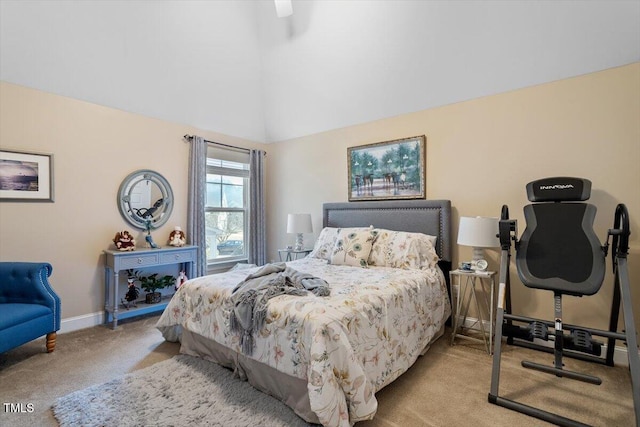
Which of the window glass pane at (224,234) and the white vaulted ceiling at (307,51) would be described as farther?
the window glass pane at (224,234)

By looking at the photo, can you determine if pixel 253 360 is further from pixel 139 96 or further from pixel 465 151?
pixel 139 96

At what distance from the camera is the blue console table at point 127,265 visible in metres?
3.46

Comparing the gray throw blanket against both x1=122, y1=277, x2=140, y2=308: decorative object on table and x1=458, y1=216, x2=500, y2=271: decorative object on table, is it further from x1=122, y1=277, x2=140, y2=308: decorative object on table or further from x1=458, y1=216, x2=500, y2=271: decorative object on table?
x1=122, y1=277, x2=140, y2=308: decorative object on table

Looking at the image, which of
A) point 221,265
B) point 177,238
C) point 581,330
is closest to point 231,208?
point 221,265

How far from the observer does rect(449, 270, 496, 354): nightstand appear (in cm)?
293

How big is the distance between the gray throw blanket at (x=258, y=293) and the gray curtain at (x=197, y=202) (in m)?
2.27

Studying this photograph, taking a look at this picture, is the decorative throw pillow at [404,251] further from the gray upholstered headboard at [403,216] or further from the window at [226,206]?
the window at [226,206]

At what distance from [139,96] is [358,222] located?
3.22 metres

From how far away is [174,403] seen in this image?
6.69 feet

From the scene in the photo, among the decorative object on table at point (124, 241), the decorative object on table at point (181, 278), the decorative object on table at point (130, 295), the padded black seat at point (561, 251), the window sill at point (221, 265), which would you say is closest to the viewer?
the padded black seat at point (561, 251)

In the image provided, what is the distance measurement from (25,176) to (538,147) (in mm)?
5191

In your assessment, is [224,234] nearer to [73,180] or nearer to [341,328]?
[73,180]

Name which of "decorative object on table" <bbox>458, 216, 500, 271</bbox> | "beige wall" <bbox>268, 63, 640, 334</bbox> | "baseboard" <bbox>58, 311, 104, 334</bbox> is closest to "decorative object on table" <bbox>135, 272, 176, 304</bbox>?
"baseboard" <bbox>58, 311, 104, 334</bbox>

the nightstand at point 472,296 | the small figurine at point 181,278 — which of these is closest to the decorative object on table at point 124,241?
the small figurine at point 181,278
